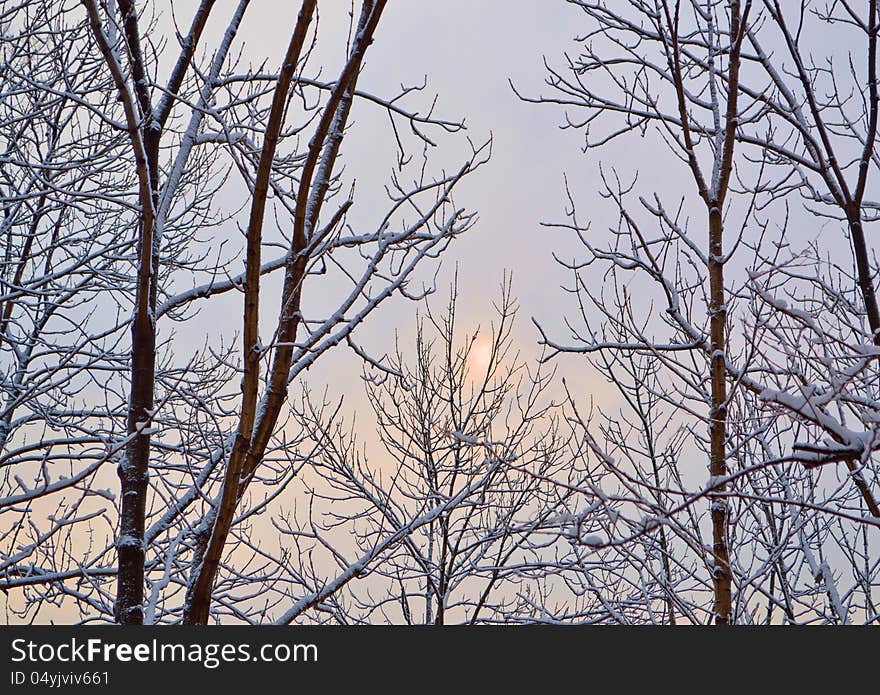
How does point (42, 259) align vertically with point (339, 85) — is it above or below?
above

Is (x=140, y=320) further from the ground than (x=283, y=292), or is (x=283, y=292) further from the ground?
(x=140, y=320)

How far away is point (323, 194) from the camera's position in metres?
3.38

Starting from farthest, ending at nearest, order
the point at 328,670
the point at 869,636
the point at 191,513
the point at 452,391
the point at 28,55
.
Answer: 1. the point at 452,391
2. the point at 28,55
3. the point at 191,513
4. the point at 869,636
5. the point at 328,670

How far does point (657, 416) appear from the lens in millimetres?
8898

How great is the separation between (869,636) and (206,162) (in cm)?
725

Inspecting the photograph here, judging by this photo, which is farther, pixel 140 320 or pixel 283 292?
pixel 140 320

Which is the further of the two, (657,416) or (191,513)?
(657,416)

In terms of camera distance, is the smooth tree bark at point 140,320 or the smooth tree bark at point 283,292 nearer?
the smooth tree bark at point 283,292

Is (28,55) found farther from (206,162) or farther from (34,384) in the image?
(34,384)

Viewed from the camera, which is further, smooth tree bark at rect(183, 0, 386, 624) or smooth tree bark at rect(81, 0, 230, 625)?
smooth tree bark at rect(81, 0, 230, 625)

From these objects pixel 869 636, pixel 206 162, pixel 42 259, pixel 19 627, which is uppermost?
pixel 206 162

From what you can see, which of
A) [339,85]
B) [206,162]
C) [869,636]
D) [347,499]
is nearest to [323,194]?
[339,85]

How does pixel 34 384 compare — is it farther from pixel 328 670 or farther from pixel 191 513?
pixel 328 670

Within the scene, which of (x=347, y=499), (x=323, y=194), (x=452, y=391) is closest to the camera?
(x=323, y=194)
